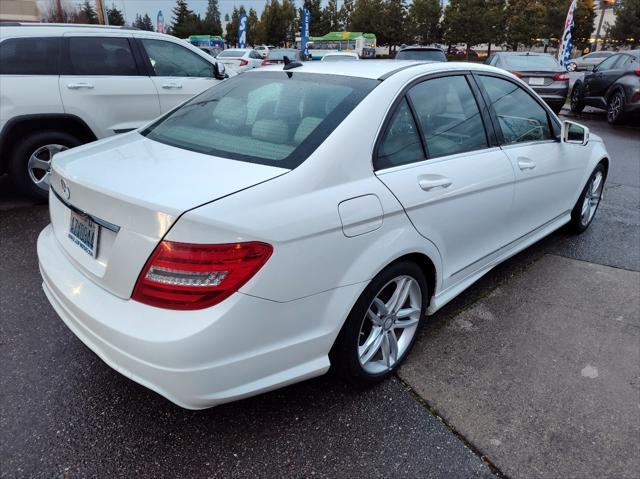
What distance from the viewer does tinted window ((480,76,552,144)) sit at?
3.36 meters

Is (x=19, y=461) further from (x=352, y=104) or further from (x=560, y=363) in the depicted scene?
(x=560, y=363)

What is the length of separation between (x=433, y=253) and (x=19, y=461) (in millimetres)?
2135

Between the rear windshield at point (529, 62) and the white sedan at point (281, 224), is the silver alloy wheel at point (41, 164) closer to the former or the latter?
the white sedan at point (281, 224)

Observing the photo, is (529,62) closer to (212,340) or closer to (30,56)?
(30,56)

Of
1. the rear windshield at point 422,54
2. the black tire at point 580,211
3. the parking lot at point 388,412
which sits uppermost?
the rear windshield at point 422,54

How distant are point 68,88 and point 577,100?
13623 mm

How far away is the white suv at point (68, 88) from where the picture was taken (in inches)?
190

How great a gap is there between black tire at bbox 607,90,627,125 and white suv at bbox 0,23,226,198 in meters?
10.4

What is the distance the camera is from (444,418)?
7.89ft

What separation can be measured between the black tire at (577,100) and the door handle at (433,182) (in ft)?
43.5

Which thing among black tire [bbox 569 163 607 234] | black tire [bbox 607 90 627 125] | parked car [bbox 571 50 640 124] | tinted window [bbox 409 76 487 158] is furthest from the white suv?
black tire [bbox 607 90 627 125]

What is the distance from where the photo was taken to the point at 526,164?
3.41m

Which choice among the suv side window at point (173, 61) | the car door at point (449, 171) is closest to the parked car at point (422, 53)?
the suv side window at point (173, 61)

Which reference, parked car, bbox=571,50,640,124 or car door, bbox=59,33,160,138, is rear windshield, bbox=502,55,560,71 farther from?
car door, bbox=59,33,160,138
